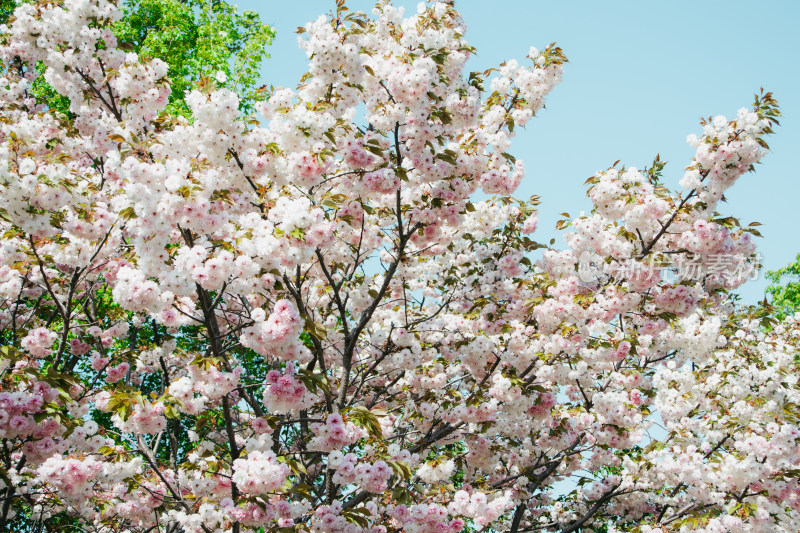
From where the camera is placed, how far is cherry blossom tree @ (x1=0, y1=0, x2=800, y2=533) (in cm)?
507

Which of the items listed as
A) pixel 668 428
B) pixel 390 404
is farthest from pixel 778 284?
pixel 390 404

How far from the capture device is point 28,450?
5.68 m

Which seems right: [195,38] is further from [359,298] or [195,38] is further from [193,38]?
[359,298]

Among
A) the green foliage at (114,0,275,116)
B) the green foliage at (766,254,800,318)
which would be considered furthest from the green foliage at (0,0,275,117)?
the green foliage at (766,254,800,318)

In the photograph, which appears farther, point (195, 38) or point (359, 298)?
point (195, 38)

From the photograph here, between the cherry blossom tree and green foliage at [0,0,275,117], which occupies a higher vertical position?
green foliage at [0,0,275,117]

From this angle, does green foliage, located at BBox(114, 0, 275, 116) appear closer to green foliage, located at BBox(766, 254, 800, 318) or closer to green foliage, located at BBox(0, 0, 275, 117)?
green foliage, located at BBox(0, 0, 275, 117)

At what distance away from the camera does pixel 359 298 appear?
811cm

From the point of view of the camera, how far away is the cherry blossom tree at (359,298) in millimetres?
5070

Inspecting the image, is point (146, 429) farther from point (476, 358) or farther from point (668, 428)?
point (668, 428)

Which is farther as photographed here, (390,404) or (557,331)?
(390,404)

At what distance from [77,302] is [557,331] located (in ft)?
23.1

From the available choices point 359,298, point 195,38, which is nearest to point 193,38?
point 195,38

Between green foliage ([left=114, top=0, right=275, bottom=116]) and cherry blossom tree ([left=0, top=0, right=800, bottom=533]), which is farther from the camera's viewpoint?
green foliage ([left=114, top=0, right=275, bottom=116])
